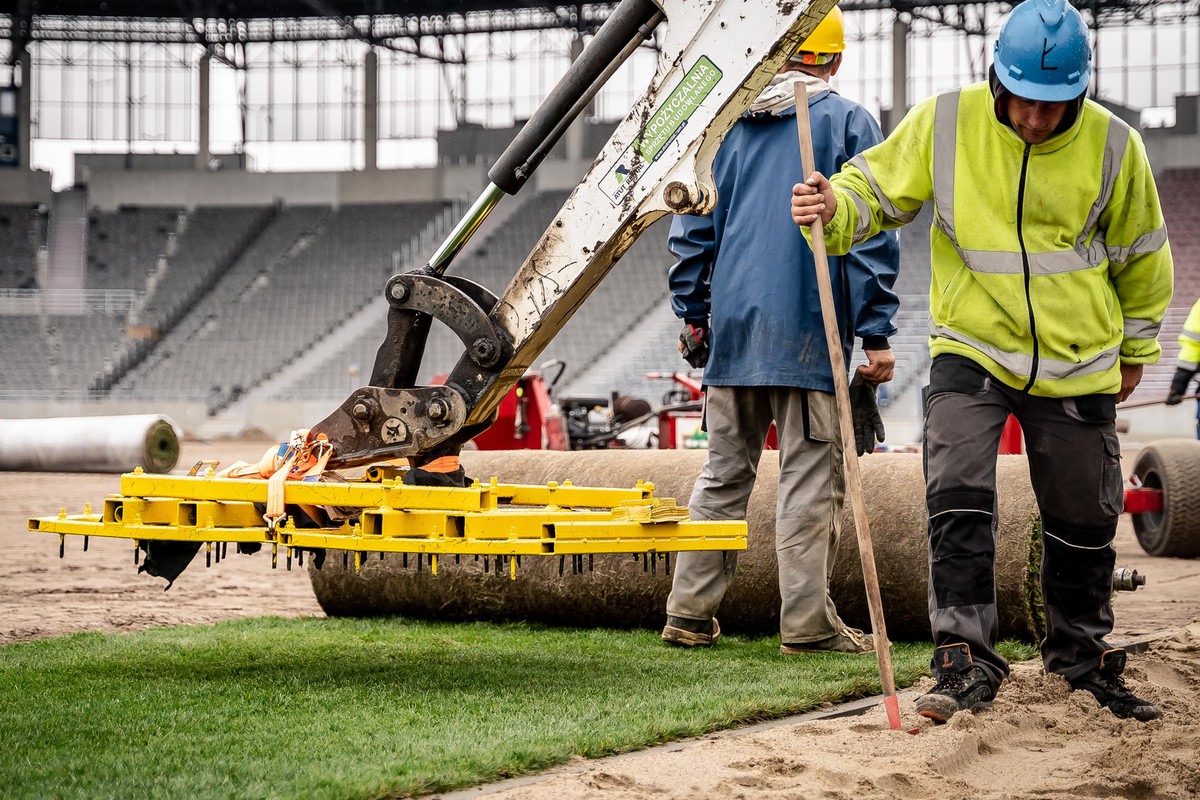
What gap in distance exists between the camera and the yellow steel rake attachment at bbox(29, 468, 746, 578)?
3742mm

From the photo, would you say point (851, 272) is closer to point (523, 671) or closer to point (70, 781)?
point (523, 671)

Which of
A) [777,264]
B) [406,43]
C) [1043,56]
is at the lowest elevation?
[777,264]

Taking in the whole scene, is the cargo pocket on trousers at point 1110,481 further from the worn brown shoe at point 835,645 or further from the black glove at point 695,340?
the black glove at point 695,340

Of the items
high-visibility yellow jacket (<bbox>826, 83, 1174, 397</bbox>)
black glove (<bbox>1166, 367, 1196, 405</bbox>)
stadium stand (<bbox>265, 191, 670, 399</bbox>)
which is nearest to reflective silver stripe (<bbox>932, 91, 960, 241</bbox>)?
high-visibility yellow jacket (<bbox>826, 83, 1174, 397</bbox>)

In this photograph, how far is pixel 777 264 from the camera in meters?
4.60

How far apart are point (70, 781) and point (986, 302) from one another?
251cm

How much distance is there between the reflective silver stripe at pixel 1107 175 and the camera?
3564 mm

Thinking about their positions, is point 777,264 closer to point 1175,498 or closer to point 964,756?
point 964,756

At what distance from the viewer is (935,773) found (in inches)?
113

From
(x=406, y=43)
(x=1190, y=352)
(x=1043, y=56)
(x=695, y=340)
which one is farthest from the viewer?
(x=406, y=43)

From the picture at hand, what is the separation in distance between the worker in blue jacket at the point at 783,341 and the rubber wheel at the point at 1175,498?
3.78 metres

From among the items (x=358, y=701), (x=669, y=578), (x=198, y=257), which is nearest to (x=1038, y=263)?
(x=669, y=578)

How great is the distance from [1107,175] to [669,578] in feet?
7.28

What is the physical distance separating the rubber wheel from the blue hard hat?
476 cm
